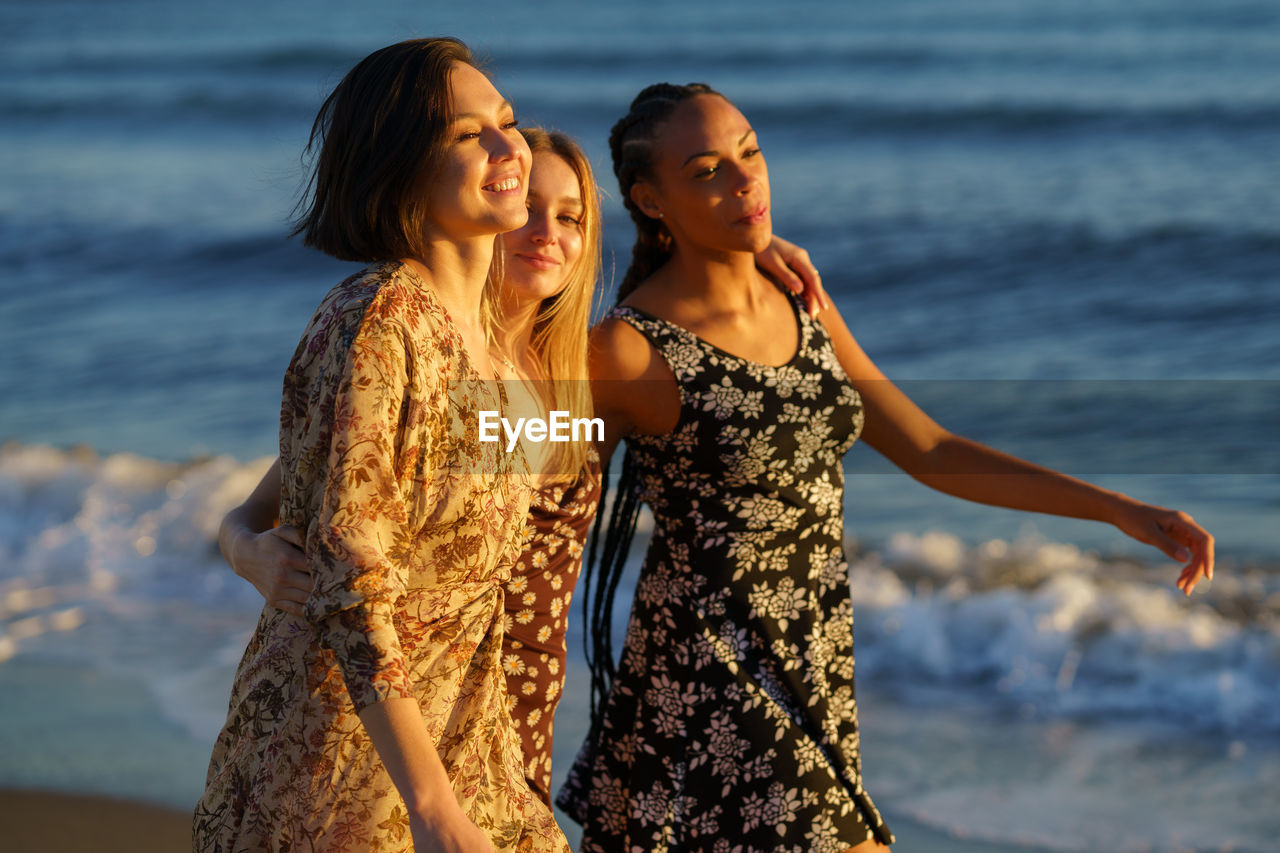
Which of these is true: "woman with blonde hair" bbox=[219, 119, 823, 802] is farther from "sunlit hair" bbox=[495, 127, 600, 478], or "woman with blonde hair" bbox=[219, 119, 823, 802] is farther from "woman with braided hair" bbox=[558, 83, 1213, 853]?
"woman with braided hair" bbox=[558, 83, 1213, 853]

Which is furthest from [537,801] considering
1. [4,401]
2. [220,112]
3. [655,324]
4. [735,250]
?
[220,112]

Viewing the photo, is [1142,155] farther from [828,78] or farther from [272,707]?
[272,707]

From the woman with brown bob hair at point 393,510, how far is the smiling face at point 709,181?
95 centimetres

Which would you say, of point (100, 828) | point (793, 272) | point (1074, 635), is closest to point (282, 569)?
point (793, 272)

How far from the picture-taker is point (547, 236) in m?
2.68

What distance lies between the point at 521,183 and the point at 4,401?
8.15 meters

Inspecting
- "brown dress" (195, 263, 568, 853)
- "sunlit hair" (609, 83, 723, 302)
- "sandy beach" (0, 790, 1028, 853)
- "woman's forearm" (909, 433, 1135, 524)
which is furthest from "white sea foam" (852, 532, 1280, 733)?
"brown dress" (195, 263, 568, 853)

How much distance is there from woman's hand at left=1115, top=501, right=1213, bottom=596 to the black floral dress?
1.96 ft

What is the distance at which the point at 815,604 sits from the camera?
279 centimetres

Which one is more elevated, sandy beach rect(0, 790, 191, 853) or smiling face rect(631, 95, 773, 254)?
smiling face rect(631, 95, 773, 254)

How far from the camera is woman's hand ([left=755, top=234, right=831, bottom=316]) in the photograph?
305 cm

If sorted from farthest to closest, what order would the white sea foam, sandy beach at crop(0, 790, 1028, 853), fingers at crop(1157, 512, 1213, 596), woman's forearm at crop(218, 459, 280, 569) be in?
the white sea foam → sandy beach at crop(0, 790, 1028, 853) → fingers at crop(1157, 512, 1213, 596) → woman's forearm at crop(218, 459, 280, 569)

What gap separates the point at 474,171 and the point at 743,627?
1.23 m

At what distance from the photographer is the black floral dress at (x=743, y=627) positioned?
8.85 ft
